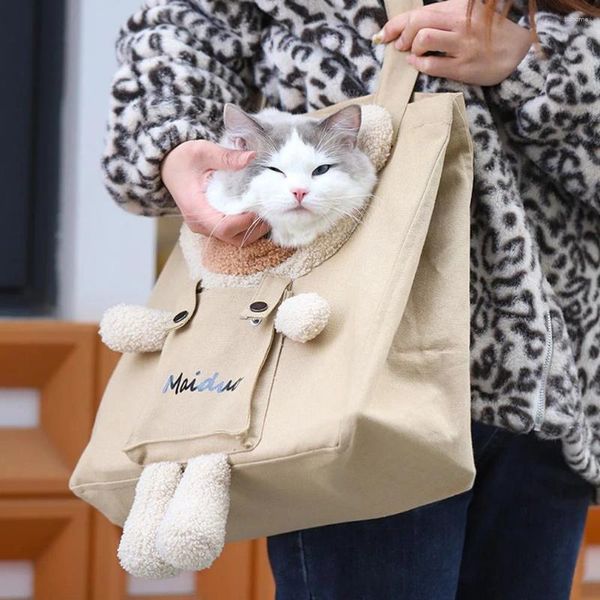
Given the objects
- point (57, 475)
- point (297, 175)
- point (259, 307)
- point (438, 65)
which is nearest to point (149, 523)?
point (259, 307)

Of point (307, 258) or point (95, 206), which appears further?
point (95, 206)

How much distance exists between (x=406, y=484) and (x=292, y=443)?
77 mm

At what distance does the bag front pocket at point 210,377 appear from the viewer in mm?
683

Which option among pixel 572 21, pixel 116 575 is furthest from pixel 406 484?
pixel 116 575

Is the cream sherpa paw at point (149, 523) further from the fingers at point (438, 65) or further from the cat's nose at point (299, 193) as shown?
the fingers at point (438, 65)

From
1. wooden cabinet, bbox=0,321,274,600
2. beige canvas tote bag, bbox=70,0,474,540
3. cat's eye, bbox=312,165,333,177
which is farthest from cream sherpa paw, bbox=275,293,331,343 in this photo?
wooden cabinet, bbox=0,321,274,600

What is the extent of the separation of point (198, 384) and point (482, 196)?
9.6 inches

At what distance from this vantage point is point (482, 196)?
73cm

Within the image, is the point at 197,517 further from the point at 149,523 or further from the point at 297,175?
the point at 297,175

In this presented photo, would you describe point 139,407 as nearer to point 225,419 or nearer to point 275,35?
point 225,419

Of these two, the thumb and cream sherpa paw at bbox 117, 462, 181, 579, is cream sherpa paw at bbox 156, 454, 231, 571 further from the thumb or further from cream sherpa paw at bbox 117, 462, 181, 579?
the thumb

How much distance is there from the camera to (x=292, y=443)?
635 mm

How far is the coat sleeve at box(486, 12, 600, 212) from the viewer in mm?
719

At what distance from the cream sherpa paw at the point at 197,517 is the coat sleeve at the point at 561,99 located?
32 cm
